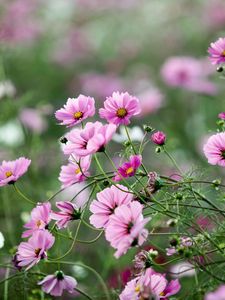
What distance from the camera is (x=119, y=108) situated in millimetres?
731

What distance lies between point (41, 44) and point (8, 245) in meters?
1.60

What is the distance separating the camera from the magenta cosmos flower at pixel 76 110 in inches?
28.7

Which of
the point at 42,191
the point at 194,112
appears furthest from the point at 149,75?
the point at 42,191

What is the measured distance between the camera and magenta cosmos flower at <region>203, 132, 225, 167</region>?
0.71 m

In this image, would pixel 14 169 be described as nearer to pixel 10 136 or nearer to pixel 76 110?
pixel 76 110

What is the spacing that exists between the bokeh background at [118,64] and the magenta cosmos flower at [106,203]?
918 millimetres

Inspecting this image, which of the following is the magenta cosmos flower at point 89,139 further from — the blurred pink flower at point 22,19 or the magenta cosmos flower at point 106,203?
the blurred pink flower at point 22,19

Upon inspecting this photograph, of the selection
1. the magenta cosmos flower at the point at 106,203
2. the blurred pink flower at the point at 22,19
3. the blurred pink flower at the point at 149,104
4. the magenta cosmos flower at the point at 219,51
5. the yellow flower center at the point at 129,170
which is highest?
the blurred pink flower at the point at 22,19

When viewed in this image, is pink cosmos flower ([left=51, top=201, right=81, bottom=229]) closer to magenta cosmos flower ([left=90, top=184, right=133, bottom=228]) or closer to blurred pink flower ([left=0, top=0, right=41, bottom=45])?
magenta cosmos flower ([left=90, top=184, right=133, bottom=228])

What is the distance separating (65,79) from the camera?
8.77 ft

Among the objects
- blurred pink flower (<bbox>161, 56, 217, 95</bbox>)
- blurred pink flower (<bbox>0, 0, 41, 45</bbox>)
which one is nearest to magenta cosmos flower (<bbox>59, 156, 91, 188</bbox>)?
blurred pink flower (<bbox>161, 56, 217, 95</bbox>)

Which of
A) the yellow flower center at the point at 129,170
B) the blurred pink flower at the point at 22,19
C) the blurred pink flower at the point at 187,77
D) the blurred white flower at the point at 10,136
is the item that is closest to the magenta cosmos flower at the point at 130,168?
the yellow flower center at the point at 129,170

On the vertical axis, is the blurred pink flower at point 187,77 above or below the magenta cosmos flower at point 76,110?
above

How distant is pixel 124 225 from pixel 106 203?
0.05 metres
